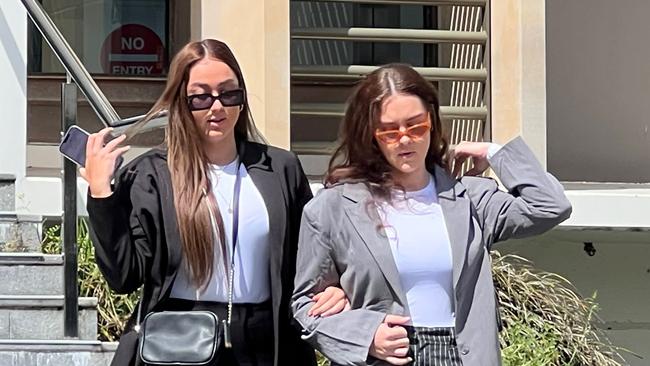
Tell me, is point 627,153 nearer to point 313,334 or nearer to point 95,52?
point 95,52

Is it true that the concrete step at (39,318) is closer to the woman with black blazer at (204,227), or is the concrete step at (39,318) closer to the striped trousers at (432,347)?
the woman with black blazer at (204,227)

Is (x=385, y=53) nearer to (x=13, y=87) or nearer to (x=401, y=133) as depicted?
(x=13, y=87)

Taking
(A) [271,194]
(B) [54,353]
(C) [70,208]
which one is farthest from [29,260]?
(A) [271,194]

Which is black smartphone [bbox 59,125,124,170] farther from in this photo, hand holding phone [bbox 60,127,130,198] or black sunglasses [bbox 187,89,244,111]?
black sunglasses [bbox 187,89,244,111]

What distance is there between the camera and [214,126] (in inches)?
121

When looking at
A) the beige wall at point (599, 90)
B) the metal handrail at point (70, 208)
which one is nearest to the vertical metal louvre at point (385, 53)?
the beige wall at point (599, 90)

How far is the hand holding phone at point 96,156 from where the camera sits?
2.96 metres

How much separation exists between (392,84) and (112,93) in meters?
6.24

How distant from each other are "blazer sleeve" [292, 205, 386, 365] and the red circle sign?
647 cm

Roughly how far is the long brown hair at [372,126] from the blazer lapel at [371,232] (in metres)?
0.04

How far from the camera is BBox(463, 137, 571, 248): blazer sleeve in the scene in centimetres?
307

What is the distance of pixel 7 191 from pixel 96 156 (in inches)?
127

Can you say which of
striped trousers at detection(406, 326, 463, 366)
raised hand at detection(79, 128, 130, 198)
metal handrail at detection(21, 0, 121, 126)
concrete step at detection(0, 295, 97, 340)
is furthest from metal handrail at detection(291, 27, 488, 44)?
striped trousers at detection(406, 326, 463, 366)

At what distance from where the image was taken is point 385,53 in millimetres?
8578
